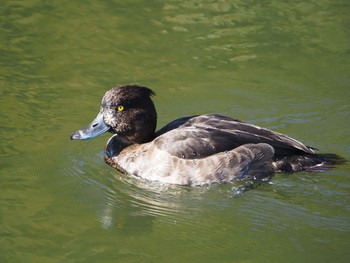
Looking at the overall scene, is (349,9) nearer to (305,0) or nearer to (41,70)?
(305,0)

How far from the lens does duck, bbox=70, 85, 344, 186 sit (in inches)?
363

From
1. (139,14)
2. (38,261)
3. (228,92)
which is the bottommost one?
(38,261)

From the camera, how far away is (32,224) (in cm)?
790

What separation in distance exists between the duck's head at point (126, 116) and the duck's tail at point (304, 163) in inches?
73.5

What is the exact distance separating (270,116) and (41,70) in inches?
157

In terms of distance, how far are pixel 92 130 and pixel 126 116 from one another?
0.51 m

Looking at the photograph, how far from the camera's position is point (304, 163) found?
941 cm

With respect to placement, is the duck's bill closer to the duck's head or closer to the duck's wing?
the duck's head

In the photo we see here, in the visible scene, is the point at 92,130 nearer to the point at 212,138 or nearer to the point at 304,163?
the point at 212,138

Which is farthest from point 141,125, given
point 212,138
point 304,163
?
point 304,163

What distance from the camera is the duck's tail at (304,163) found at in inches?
370

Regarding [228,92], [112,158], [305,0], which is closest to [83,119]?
[112,158]

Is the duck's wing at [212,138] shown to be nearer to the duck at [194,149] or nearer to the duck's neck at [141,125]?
the duck at [194,149]

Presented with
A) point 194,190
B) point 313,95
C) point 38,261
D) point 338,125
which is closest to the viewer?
point 38,261
